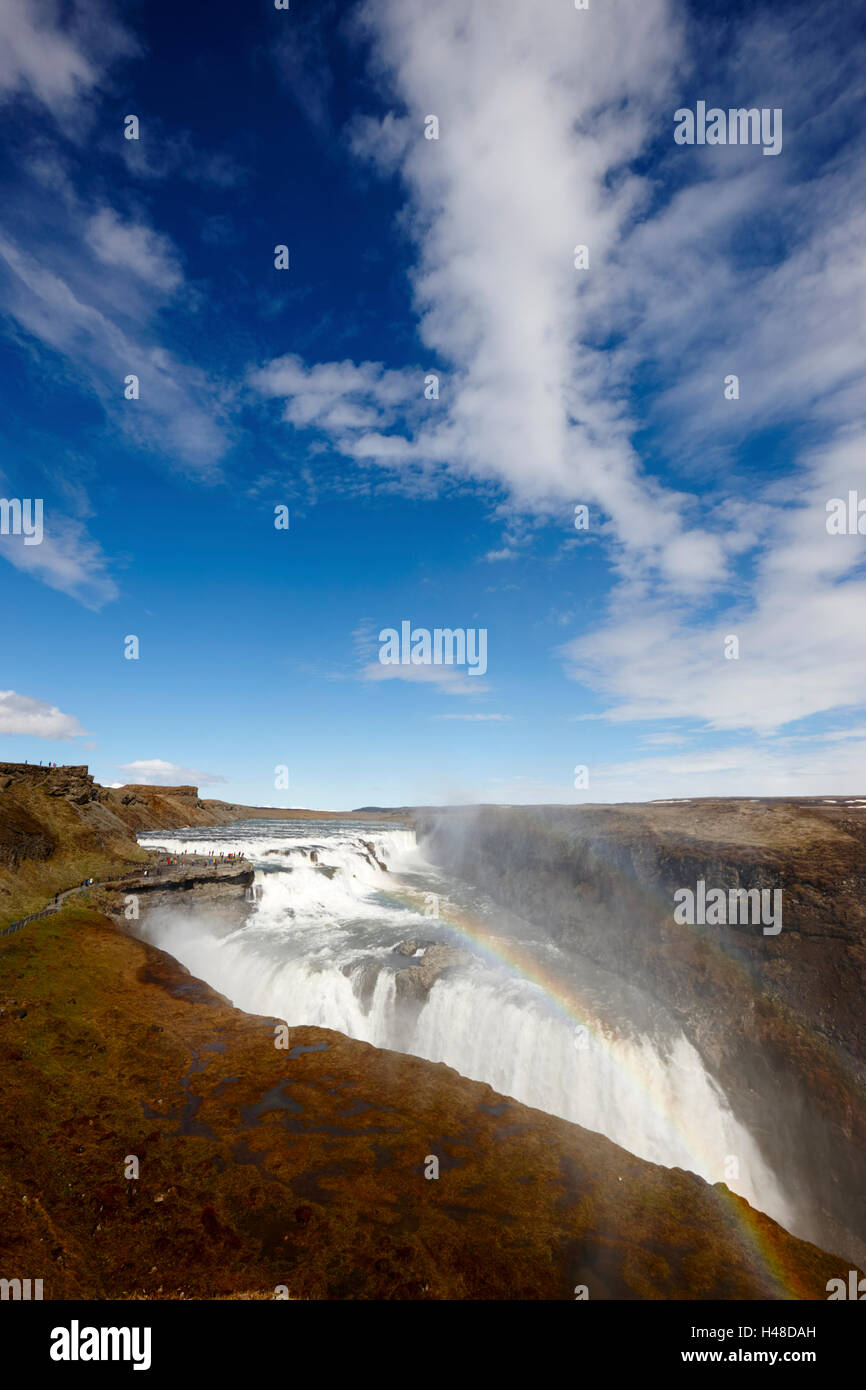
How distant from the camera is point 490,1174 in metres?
13.8

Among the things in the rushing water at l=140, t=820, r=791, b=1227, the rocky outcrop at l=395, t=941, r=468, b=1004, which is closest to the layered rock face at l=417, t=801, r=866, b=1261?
the rushing water at l=140, t=820, r=791, b=1227

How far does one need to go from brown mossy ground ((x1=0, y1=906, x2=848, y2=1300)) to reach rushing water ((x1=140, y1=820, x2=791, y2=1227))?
774 centimetres

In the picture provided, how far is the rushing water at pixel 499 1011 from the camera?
2264cm

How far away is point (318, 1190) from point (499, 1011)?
1568 centimetres

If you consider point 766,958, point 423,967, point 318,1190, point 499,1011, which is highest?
point 318,1190

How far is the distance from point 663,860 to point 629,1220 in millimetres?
27369

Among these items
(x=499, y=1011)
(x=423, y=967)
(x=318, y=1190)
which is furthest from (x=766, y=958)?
(x=318, y=1190)

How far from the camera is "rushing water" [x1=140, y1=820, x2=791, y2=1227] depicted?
74.3 ft

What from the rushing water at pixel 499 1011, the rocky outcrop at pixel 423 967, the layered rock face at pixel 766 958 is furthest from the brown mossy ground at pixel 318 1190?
the layered rock face at pixel 766 958

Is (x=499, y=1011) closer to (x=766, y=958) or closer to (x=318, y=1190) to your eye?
(x=766, y=958)

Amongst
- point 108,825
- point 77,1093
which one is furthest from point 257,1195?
point 108,825

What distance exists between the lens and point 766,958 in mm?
28219

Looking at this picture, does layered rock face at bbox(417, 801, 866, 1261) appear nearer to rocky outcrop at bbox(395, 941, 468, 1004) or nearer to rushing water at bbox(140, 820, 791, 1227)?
rushing water at bbox(140, 820, 791, 1227)
